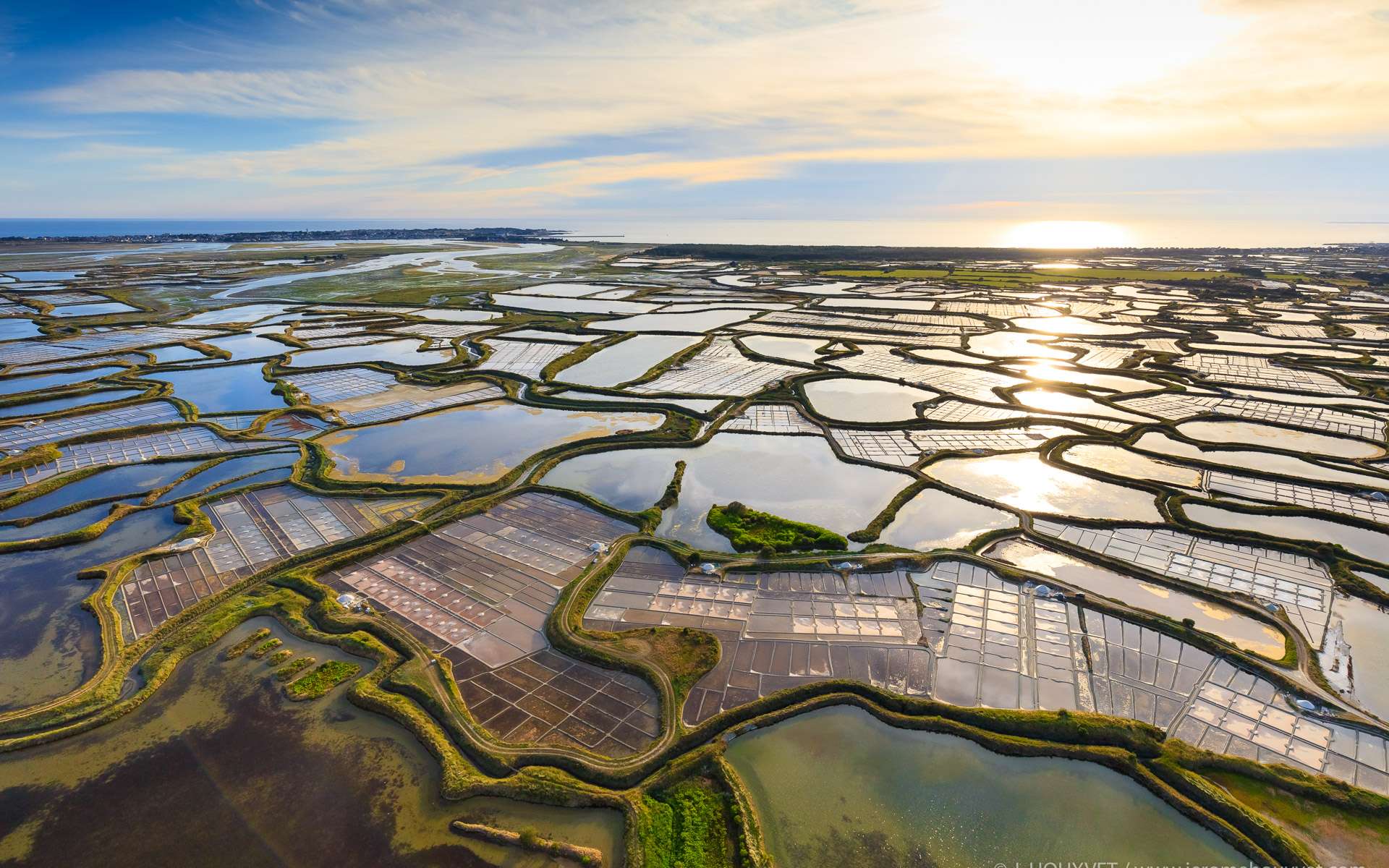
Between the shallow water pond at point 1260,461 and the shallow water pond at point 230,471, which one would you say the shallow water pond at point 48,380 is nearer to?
the shallow water pond at point 230,471

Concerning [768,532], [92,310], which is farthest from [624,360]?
[92,310]

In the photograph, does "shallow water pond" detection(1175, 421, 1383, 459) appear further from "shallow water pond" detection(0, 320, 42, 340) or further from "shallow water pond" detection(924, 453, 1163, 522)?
"shallow water pond" detection(0, 320, 42, 340)

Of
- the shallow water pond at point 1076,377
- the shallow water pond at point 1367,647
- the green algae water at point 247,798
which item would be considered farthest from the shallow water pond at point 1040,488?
the green algae water at point 247,798

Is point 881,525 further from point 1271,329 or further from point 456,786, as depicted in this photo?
point 1271,329

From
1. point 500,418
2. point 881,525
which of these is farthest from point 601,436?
point 881,525

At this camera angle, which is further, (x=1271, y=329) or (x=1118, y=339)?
(x=1271, y=329)
